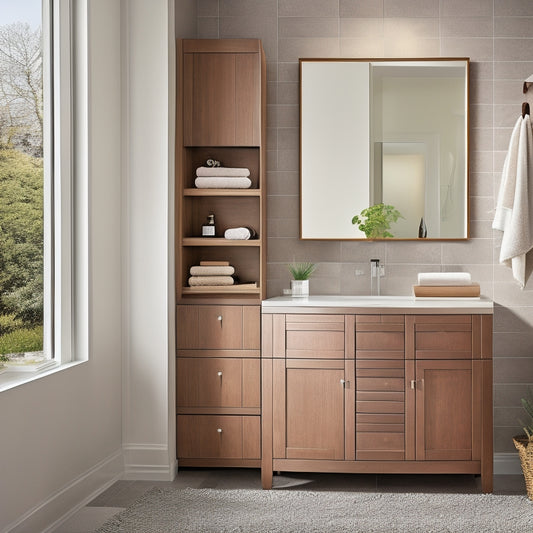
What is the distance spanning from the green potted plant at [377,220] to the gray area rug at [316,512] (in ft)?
4.59

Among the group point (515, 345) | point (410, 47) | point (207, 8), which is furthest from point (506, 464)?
point (207, 8)

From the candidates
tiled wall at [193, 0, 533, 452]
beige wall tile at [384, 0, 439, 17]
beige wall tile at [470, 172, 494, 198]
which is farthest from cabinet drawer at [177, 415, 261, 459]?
beige wall tile at [384, 0, 439, 17]

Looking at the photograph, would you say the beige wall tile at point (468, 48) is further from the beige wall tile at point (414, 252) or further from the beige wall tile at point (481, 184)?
the beige wall tile at point (414, 252)

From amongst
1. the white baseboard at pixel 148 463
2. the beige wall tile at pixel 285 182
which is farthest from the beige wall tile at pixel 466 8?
the white baseboard at pixel 148 463

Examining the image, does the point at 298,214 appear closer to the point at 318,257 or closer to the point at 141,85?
the point at 318,257

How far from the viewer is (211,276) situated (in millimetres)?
3490

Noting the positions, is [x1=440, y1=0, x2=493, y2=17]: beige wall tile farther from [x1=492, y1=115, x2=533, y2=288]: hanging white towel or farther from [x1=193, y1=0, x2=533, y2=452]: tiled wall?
[x1=492, y1=115, x2=533, y2=288]: hanging white towel

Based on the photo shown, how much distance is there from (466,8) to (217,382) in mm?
2501

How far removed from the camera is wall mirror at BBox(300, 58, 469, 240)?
3.65 m

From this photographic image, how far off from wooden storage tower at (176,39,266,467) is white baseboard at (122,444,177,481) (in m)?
0.10

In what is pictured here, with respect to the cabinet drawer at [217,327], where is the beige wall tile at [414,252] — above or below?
above

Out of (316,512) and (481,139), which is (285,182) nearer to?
(481,139)

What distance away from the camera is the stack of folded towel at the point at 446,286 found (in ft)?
10.9

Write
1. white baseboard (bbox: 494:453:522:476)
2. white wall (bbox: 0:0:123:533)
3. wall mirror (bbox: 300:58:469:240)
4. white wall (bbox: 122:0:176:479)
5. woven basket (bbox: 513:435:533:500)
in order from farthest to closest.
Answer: wall mirror (bbox: 300:58:469:240), white baseboard (bbox: 494:453:522:476), white wall (bbox: 122:0:176:479), woven basket (bbox: 513:435:533:500), white wall (bbox: 0:0:123:533)
